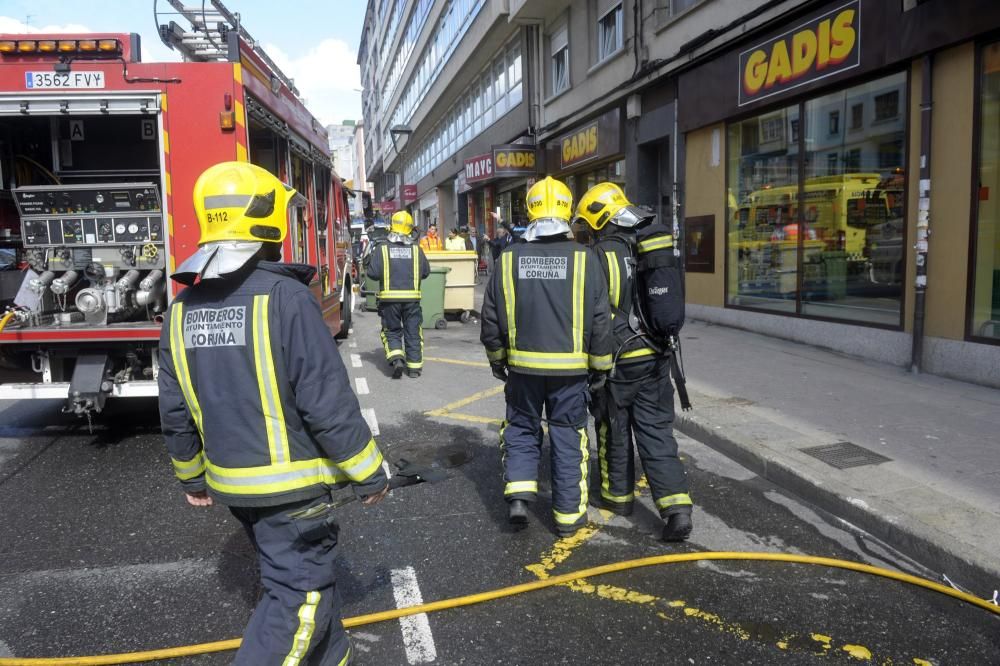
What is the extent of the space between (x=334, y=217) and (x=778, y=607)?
888 centimetres

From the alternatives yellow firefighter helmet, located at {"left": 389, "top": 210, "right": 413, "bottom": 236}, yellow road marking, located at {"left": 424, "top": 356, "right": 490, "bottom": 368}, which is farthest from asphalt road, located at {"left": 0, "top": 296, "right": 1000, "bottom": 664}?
yellow road marking, located at {"left": 424, "top": 356, "right": 490, "bottom": 368}

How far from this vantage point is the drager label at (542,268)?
12.6 feet

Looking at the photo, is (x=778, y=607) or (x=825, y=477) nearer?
(x=778, y=607)

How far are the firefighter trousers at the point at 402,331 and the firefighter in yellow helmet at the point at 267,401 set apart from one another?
6003 mm

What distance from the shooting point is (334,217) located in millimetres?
10758

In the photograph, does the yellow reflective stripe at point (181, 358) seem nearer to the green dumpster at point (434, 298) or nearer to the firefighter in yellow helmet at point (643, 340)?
the firefighter in yellow helmet at point (643, 340)

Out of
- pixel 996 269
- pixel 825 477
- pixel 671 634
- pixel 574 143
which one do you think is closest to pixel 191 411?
pixel 671 634

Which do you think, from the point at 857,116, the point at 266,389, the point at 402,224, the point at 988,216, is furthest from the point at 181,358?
the point at 857,116

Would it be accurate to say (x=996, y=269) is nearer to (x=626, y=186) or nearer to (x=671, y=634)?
(x=671, y=634)

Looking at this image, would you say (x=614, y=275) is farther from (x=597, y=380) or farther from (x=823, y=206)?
(x=823, y=206)

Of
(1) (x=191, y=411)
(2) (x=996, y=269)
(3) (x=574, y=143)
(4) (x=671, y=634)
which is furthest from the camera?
(3) (x=574, y=143)

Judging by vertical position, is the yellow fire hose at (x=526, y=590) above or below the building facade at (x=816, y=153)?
below

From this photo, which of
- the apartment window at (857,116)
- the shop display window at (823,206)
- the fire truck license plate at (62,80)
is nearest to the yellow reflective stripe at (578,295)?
the fire truck license plate at (62,80)

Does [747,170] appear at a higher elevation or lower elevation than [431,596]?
higher
